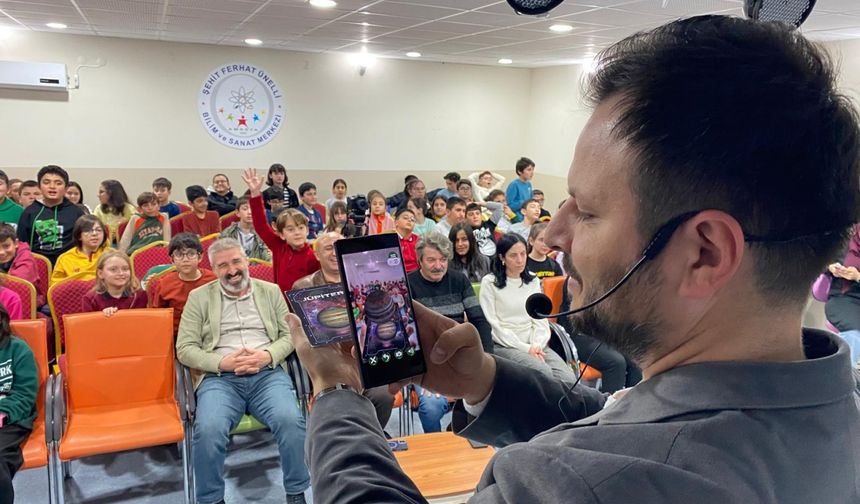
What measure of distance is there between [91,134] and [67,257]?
15.2 feet

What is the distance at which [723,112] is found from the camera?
532mm

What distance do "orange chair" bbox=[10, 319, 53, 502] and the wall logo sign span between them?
626cm

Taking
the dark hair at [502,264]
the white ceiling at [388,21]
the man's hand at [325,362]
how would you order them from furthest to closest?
the white ceiling at [388,21] → the dark hair at [502,264] → the man's hand at [325,362]

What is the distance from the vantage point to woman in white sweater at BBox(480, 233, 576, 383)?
3502 mm

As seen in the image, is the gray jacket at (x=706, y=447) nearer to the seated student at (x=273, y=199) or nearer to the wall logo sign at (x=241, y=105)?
the seated student at (x=273, y=199)

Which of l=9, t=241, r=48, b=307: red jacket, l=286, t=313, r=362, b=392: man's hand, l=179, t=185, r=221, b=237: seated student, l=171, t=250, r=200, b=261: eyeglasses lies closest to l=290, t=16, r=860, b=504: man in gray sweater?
l=286, t=313, r=362, b=392: man's hand

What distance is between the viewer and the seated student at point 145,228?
16.8 ft

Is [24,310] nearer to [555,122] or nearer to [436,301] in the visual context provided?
[436,301]

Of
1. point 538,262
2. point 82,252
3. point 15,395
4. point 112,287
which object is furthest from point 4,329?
point 538,262

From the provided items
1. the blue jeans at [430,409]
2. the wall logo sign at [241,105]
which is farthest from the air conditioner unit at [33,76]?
the blue jeans at [430,409]

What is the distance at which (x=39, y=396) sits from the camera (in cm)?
269

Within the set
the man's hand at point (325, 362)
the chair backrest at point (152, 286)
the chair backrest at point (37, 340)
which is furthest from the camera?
the chair backrest at point (152, 286)

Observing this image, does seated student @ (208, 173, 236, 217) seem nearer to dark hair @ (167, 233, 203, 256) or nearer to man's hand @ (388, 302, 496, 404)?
dark hair @ (167, 233, 203, 256)

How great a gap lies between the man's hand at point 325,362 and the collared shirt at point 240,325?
2.27 m
